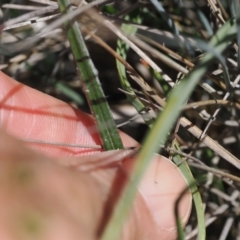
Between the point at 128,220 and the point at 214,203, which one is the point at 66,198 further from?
the point at 214,203

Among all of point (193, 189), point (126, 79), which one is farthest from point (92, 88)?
point (193, 189)

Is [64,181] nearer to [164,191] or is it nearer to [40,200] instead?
[40,200]

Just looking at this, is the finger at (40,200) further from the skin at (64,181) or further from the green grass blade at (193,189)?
the green grass blade at (193,189)

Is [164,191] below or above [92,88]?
below

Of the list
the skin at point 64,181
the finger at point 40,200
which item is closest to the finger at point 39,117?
the skin at point 64,181

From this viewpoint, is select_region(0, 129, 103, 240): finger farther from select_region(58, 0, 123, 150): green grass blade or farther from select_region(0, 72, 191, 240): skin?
select_region(58, 0, 123, 150): green grass blade

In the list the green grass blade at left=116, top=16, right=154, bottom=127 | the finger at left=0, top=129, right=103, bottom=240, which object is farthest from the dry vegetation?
the finger at left=0, top=129, right=103, bottom=240
